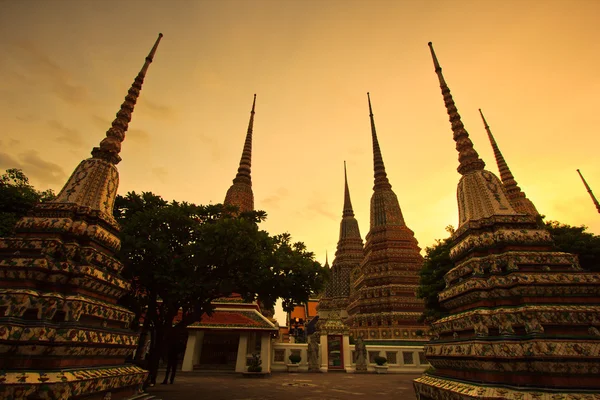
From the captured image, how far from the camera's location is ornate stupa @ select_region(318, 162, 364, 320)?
51062 millimetres

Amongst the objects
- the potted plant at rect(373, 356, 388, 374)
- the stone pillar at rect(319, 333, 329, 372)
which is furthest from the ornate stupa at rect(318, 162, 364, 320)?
the potted plant at rect(373, 356, 388, 374)

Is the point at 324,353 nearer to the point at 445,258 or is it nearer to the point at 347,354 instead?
the point at 347,354

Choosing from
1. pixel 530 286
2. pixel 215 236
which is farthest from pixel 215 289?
pixel 530 286

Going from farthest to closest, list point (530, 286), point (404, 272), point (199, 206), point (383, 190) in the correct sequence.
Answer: point (383, 190)
point (404, 272)
point (199, 206)
point (530, 286)

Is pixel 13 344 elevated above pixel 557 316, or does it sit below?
below

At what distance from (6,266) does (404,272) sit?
34.4m

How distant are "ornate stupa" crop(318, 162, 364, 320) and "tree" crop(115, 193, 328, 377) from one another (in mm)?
38625

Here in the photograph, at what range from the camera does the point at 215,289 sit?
34.9 ft

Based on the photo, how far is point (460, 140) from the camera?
8.38 meters

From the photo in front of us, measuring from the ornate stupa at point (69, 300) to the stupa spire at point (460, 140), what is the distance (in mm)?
8770

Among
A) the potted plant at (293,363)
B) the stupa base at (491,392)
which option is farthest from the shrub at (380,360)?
the stupa base at (491,392)

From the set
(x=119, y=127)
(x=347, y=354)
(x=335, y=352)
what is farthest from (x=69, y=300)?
(x=347, y=354)

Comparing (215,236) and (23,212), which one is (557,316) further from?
(23,212)

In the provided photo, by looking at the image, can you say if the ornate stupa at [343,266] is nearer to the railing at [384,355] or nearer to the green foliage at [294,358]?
the railing at [384,355]
